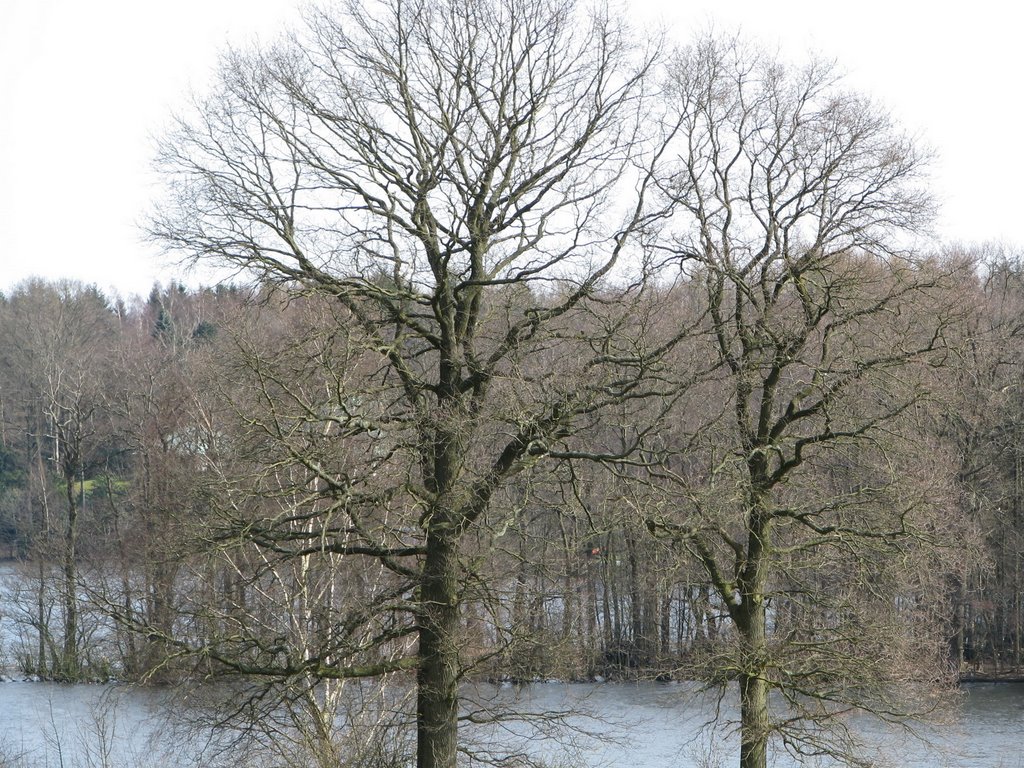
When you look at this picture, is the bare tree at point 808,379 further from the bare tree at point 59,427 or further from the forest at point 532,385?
the bare tree at point 59,427

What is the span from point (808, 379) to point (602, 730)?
413 inches

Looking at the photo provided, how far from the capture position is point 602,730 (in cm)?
2398

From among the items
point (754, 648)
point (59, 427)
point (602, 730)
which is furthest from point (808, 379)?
point (59, 427)

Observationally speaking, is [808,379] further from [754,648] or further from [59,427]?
[59,427]

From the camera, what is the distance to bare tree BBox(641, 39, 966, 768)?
14742 millimetres

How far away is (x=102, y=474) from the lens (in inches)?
1716

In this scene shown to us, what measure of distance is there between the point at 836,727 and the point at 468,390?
6543 mm

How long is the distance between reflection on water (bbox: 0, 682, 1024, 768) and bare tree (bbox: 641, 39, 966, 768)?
1.49m

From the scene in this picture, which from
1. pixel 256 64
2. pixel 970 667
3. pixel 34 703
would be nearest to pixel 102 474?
pixel 34 703

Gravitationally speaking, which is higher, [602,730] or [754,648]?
[754,648]

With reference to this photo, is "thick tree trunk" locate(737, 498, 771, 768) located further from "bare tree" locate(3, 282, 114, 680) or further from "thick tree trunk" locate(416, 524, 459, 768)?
"bare tree" locate(3, 282, 114, 680)

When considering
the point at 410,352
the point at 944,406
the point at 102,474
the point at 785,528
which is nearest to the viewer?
the point at 410,352

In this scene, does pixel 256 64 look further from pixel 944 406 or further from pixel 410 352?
pixel 944 406

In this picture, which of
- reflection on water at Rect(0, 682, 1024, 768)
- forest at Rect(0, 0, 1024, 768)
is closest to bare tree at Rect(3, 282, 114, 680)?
reflection on water at Rect(0, 682, 1024, 768)
